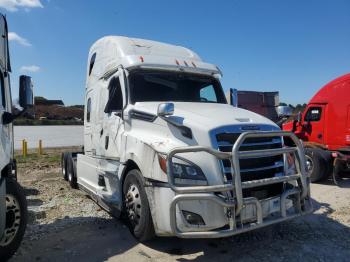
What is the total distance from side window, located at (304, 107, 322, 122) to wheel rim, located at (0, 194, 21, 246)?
9.75m

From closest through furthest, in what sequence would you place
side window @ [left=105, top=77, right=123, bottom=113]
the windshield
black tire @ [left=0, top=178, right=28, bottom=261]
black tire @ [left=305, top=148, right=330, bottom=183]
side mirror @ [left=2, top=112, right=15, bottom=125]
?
1. black tire @ [left=0, top=178, right=28, bottom=261]
2. side mirror @ [left=2, top=112, right=15, bottom=125]
3. the windshield
4. side window @ [left=105, top=77, right=123, bottom=113]
5. black tire @ [left=305, top=148, right=330, bottom=183]

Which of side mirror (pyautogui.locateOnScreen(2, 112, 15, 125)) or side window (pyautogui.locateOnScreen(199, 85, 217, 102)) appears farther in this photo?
side window (pyautogui.locateOnScreen(199, 85, 217, 102))

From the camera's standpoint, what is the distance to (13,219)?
16.0 feet

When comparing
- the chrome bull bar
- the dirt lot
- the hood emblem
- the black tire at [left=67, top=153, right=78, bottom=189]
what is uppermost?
the hood emblem

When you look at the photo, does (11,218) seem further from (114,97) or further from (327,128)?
(327,128)

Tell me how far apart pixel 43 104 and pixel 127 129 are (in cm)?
3238

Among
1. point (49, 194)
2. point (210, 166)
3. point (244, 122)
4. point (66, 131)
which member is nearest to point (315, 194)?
point (244, 122)

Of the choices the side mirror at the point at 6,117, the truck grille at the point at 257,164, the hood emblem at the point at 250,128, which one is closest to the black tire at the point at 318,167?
the truck grille at the point at 257,164

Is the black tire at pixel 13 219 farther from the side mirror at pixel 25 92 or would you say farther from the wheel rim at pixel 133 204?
the wheel rim at pixel 133 204

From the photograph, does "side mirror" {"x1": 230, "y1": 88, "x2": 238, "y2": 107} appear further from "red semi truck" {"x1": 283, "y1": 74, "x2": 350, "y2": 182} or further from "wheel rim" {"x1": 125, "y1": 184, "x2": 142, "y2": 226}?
"red semi truck" {"x1": 283, "y1": 74, "x2": 350, "y2": 182}

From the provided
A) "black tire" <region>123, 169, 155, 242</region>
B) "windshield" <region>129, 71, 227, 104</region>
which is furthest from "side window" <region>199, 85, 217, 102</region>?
"black tire" <region>123, 169, 155, 242</region>

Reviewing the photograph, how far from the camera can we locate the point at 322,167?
34.0 ft

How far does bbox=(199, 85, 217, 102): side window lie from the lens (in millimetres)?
6776

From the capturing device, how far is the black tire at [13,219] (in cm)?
468
